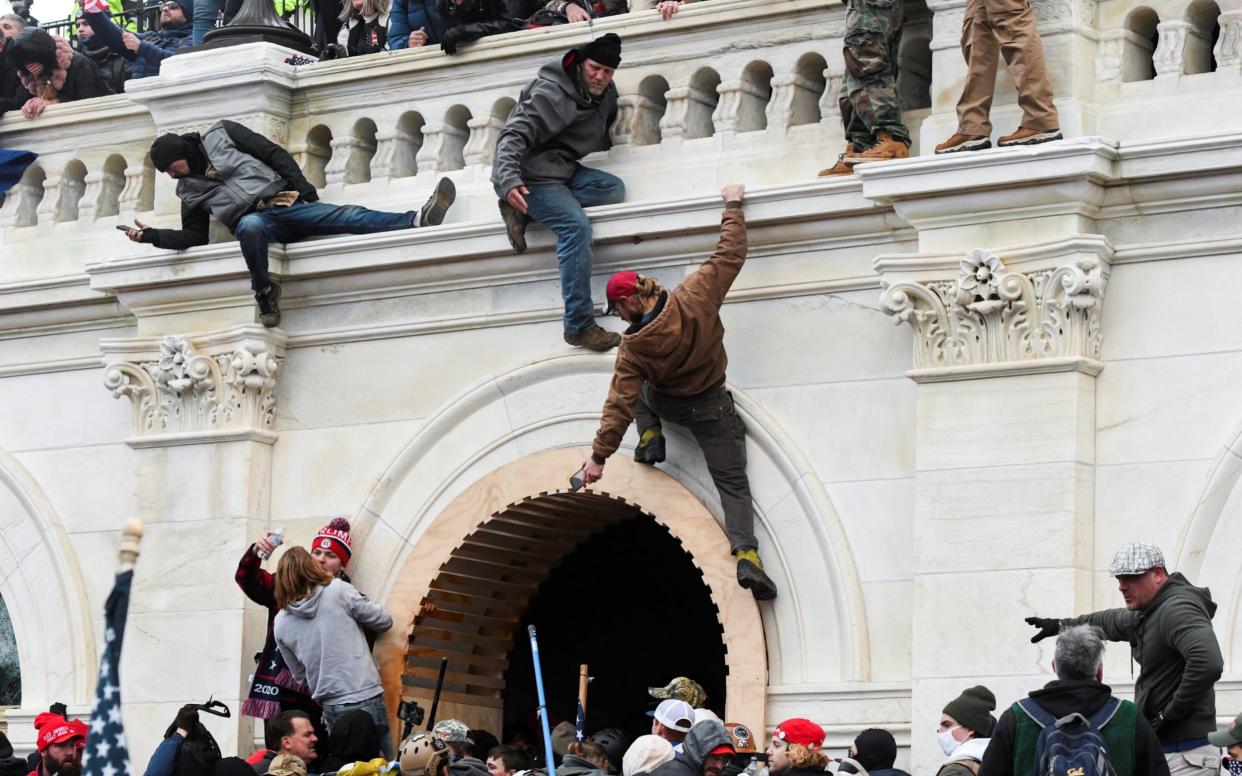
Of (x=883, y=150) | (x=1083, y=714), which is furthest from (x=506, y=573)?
(x=1083, y=714)

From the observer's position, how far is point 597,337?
17219 millimetres

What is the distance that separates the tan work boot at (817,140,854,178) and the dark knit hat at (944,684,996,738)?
324 cm

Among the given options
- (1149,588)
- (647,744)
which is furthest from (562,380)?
(1149,588)

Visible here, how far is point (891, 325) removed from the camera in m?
16.4

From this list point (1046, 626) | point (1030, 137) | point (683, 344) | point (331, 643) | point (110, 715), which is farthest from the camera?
point (331, 643)

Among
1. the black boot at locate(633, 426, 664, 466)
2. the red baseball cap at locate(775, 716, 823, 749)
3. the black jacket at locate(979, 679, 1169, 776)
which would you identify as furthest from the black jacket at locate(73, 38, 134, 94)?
the black jacket at locate(979, 679, 1169, 776)

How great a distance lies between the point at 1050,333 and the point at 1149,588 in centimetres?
252

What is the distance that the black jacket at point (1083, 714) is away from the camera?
12.2m

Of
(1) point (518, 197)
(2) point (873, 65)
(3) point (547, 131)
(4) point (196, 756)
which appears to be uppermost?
(2) point (873, 65)

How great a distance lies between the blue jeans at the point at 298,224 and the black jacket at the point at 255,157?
144 mm

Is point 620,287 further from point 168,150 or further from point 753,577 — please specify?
point 168,150

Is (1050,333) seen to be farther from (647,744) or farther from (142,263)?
(142,263)

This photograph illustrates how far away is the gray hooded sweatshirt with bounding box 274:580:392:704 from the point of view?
683 inches

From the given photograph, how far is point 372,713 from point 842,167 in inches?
158
